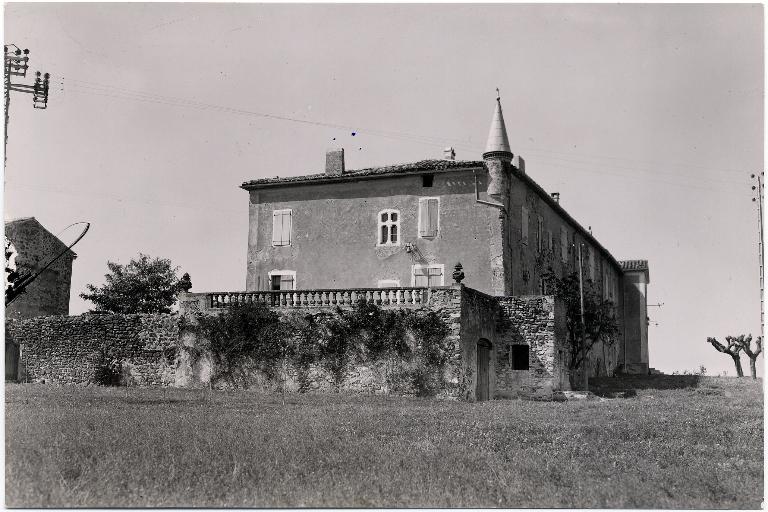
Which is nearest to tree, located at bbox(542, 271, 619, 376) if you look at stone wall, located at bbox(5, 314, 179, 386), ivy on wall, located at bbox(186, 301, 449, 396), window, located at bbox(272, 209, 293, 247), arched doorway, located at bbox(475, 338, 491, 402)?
arched doorway, located at bbox(475, 338, 491, 402)

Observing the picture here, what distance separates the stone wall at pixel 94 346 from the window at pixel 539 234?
49.0 ft

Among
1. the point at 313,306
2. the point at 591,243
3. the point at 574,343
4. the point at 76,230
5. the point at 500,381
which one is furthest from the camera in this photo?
the point at 591,243

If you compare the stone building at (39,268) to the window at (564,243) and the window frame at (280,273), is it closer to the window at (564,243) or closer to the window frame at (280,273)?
the window frame at (280,273)

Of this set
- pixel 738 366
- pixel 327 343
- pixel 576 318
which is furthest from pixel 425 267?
pixel 738 366

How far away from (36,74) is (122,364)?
44.2ft

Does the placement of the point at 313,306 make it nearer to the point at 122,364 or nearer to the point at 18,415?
the point at 122,364

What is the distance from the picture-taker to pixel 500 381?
2544cm

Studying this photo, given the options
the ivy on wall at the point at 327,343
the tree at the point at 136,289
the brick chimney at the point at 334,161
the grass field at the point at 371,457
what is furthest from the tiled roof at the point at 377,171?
the tree at the point at 136,289

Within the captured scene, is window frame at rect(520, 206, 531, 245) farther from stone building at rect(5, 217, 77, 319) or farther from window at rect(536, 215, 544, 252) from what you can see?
stone building at rect(5, 217, 77, 319)

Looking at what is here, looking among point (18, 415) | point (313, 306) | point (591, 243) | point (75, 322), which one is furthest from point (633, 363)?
point (18, 415)

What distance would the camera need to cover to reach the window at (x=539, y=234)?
32125 mm

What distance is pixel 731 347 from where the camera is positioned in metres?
42.2

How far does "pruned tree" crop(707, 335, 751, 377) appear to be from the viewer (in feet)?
136

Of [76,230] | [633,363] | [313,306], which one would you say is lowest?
[633,363]
